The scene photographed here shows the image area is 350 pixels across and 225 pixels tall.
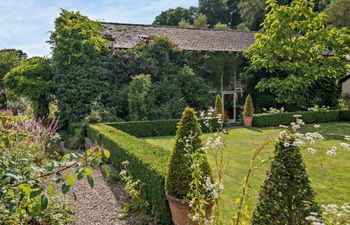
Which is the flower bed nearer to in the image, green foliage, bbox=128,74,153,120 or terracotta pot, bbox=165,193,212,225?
Result: green foliage, bbox=128,74,153,120

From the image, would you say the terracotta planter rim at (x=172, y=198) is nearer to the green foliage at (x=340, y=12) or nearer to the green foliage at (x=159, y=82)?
the green foliage at (x=159, y=82)

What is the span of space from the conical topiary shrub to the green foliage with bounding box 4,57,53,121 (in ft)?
47.6

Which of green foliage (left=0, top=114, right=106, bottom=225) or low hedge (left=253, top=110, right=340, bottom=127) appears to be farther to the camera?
low hedge (left=253, top=110, right=340, bottom=127)

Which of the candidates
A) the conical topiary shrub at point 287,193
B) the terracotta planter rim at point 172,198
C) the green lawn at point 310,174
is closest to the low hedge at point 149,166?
the terracotta planter rim at point 172,198

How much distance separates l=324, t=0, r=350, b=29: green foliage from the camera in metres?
32.0

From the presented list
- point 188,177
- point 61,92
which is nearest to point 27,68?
point 61,92

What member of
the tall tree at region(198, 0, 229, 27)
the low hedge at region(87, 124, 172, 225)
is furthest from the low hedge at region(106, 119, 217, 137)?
the tall tree at region(198, 0, 229, 27)

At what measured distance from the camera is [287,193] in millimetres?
2816

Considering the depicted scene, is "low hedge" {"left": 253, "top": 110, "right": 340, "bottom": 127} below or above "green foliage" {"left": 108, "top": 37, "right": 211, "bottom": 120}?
below

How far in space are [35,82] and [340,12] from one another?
3140cm

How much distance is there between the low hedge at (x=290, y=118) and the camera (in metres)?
17.3

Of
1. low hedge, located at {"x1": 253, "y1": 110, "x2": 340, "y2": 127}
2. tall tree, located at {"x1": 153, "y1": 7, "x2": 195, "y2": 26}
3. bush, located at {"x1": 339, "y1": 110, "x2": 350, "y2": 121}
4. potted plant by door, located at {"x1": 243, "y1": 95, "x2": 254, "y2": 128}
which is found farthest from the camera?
tall tree, located at {"x1": 153, "y1": 7, "x2": 195, "y2": 26}

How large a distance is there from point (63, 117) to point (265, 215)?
1418 centimetres

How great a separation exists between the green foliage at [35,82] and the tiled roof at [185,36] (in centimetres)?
431
